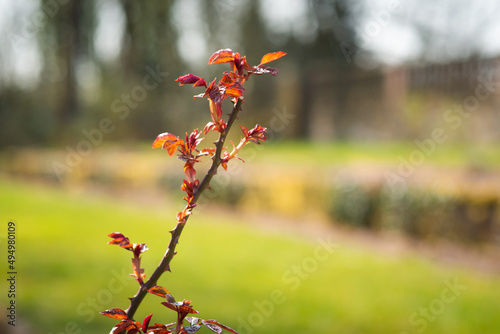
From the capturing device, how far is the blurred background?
163 inches

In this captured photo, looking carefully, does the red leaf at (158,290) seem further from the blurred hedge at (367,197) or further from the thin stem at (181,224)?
the blurred hedge at (367,197)

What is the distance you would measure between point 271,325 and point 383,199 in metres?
3.70

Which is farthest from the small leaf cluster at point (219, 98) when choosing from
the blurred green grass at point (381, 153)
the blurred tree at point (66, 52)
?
the blurred tree at point (66, 52)

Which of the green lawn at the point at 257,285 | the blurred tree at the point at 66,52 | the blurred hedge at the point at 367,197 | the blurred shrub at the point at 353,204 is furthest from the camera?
the blurred tree at the point at 66,52

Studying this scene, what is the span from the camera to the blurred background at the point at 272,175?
163 inches

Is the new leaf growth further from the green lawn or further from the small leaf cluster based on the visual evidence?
the green lawn

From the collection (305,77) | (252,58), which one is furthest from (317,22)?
(305,77)

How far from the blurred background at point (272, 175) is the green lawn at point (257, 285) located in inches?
0.9

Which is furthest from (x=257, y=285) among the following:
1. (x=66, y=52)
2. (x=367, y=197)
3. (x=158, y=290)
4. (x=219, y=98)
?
(x=66, y=52)

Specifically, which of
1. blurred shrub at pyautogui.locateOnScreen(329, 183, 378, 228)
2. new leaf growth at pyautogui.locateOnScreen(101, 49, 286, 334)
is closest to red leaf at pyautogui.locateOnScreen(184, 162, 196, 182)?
new leaf growth at pyautogui.locateOnScreen(101, 49, 286, 334)

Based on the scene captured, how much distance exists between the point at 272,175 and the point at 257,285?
4332 mm

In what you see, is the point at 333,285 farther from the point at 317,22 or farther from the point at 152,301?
the point at 317,22

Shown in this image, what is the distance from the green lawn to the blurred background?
0.02 meters

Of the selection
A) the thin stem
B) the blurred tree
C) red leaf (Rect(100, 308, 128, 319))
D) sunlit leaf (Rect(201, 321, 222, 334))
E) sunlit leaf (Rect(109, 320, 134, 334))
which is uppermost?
the blurred tree
